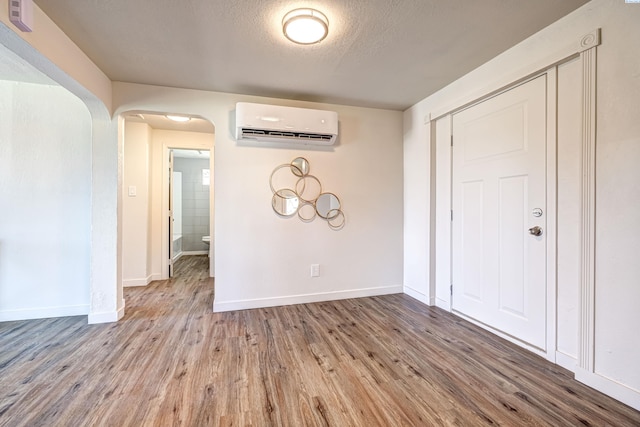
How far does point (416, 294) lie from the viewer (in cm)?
307

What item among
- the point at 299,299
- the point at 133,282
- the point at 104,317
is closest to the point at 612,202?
the point at 299,299

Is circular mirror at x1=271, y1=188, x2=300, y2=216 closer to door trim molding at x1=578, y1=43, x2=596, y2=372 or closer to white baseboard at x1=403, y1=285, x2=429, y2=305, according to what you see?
white baseboard at x1=403, y1=285, x2=429, y2=305

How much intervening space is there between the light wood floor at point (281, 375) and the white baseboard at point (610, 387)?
49mm

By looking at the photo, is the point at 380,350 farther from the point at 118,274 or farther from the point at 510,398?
the point at 118,274

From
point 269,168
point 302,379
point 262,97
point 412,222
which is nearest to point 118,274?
point 269,168

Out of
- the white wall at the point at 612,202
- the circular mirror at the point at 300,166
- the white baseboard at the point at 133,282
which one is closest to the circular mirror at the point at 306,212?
the circular mirror at the point at 300,166

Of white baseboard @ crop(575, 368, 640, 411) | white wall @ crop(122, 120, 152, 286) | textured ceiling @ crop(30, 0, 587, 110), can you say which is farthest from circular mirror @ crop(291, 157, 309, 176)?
white baseboard @ crop(575, 368, 640, 411)

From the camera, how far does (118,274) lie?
2.52m

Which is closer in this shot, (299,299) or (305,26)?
(305,26)

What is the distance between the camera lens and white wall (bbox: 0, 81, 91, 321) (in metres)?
2.47

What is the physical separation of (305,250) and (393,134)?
1.76 meters

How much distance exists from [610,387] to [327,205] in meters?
2.41

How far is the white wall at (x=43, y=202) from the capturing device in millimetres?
2467

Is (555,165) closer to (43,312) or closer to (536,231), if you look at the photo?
(536,231)
